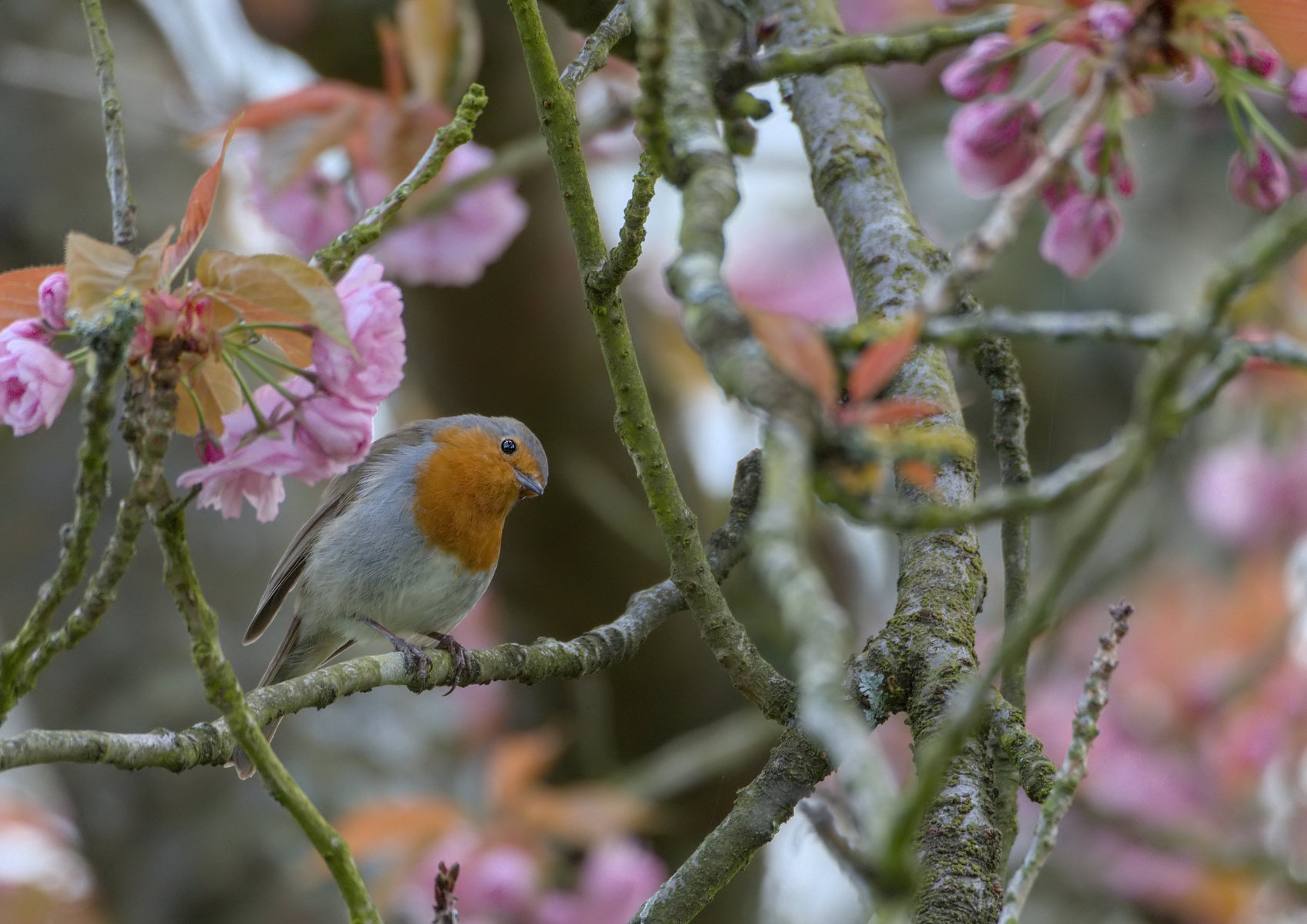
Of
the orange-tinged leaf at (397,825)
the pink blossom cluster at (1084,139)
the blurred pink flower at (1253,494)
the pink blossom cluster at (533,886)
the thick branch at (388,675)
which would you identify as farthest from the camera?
the blurred pink flower at (1253,494)

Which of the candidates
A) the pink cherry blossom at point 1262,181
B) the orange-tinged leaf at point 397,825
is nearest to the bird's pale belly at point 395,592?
the orange-tinged leaf at point 397,825

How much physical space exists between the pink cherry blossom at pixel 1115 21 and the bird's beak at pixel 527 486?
2192mm

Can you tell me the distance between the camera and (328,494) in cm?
349

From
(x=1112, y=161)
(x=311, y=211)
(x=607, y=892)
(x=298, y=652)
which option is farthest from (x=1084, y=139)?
Answer: (x=607, y=892)

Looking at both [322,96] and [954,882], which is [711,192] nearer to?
[954,882]

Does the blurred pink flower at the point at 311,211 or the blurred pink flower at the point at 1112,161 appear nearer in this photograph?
the blurred pink flower at the point at 1112,161

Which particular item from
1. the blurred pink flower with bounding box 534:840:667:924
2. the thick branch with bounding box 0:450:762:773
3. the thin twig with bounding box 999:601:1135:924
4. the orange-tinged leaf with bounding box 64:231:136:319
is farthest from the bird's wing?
the thin twig with bounding box 999:601:1135:924

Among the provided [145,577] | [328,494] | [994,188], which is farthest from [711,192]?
[145,577]

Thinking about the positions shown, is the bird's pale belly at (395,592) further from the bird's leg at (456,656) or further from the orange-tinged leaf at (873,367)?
the orange-tinged leaf at (873,367)

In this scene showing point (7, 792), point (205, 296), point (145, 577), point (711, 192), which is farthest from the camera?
point (7, 792)

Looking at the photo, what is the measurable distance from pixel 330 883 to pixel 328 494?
1.78 m

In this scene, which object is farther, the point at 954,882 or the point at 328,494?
the point at 328,494

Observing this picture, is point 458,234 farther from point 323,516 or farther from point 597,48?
point 597,48

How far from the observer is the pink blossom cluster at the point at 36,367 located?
4.78ft
